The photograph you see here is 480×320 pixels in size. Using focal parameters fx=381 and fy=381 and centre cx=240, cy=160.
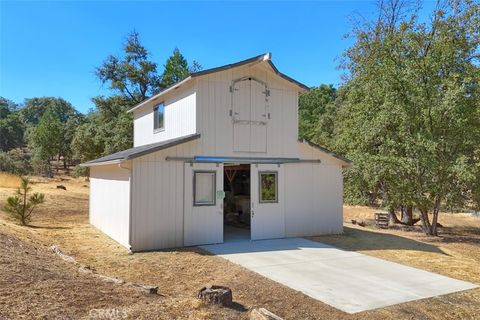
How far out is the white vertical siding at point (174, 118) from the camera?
1159 centimetres

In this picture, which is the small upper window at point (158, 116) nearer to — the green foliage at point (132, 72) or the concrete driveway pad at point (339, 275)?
the concrete driveway pad at point (339, 275)

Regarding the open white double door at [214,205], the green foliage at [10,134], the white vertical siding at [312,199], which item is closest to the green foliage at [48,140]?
the green foliage at [10,134]

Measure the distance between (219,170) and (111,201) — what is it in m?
3.86

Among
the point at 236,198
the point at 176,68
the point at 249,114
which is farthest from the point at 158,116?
the point at 176,68

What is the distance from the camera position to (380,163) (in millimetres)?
13859

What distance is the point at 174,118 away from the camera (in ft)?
41.9

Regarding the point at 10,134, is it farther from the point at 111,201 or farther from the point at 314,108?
the point at 111,201

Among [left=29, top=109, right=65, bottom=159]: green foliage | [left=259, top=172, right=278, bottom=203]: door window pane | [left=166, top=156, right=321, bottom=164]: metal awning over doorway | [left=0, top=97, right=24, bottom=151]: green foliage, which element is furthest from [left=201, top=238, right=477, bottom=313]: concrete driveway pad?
[left=0, top=97, right=24, bottom=151]: green foliage

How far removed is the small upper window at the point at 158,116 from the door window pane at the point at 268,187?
4.47 meters

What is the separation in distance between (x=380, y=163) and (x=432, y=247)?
3.42 meters

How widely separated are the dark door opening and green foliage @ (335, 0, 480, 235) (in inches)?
186

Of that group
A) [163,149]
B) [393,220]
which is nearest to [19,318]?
[163,149]

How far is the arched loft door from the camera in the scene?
38.6 ft

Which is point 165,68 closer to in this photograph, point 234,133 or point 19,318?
point 234,133
